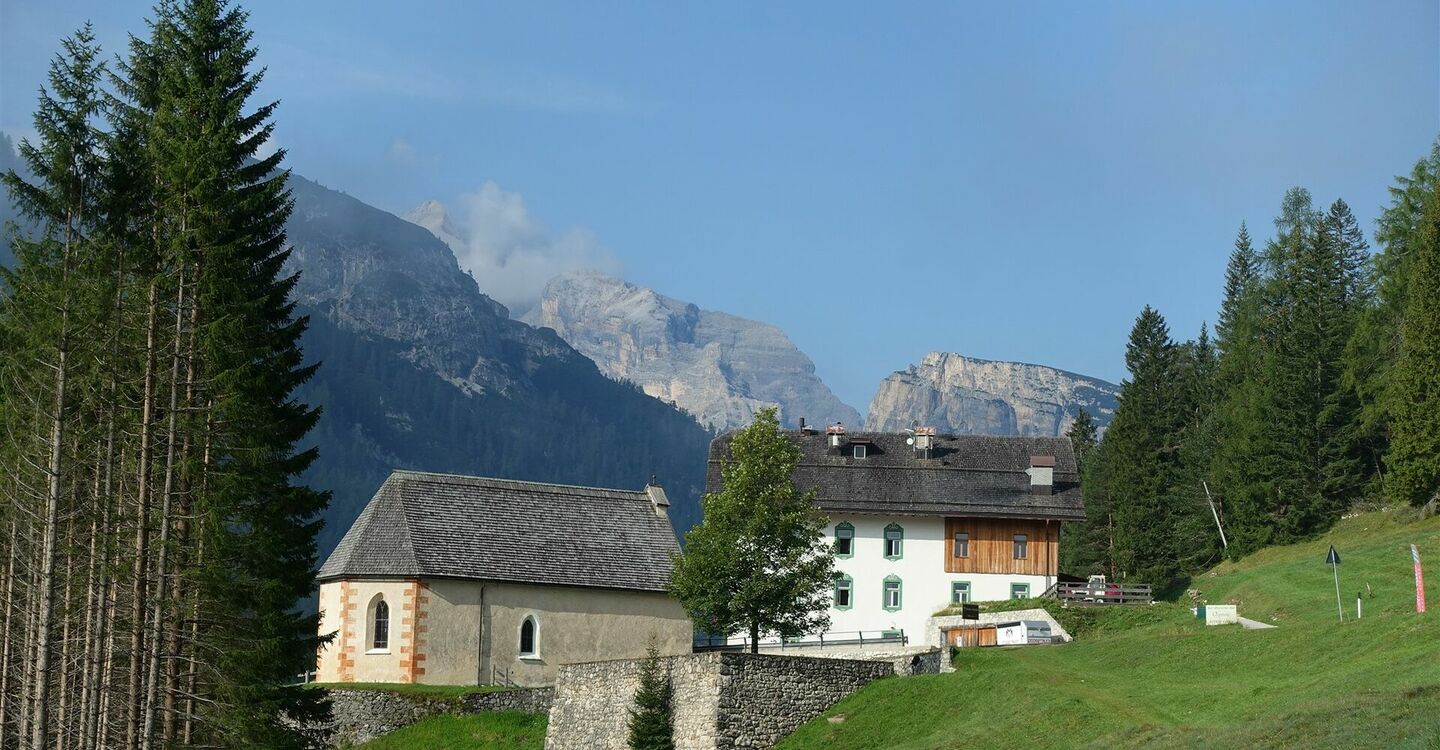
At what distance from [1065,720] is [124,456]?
76.9 feet

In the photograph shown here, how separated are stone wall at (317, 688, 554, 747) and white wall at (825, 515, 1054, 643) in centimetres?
2264

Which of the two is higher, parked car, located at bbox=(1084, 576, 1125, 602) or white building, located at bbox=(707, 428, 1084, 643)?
white building, located at bbox=(707, 428, 1084, 643)

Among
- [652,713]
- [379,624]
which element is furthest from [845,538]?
[652,713]

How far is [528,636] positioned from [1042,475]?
28.1m

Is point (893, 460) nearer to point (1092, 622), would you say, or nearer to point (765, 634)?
point (1092, 622)

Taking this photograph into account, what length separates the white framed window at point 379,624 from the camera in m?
62.3

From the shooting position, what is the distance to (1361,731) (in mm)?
30062

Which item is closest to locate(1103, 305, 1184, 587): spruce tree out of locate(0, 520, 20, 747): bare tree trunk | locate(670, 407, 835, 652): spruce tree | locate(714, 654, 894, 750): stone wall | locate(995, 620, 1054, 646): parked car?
locate(995, 620, 1054, 646): parked car

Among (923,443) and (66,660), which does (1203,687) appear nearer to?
(66,660)

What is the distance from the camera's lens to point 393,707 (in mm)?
57219

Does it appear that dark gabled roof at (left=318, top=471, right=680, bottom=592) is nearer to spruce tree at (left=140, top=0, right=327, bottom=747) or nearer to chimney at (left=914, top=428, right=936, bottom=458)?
chimney at (left=914, top=428, right=936, bottom=458)

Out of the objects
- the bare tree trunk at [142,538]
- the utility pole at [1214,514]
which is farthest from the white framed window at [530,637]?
the utility pole at [1214,514]

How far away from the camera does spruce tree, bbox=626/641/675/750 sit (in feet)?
167

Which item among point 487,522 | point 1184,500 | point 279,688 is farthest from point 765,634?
point 1184,500
